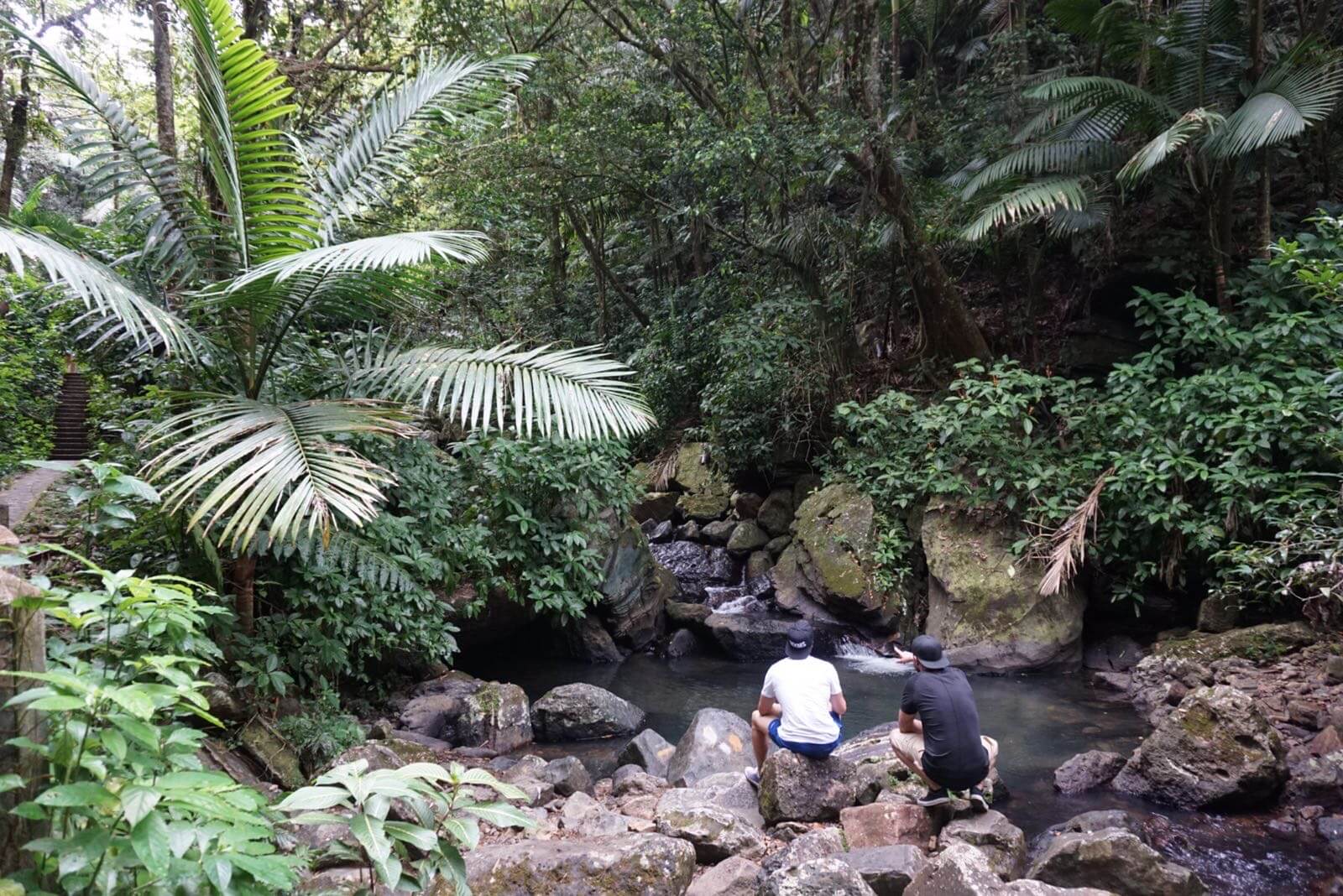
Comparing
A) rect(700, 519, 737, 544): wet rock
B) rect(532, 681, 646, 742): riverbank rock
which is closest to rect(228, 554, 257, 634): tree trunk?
rect(532, 681, 646, 742): riverbank rock

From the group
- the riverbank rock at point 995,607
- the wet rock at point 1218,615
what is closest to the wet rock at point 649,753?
the riverbank rock at point 995,607

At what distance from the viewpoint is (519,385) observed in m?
4.71

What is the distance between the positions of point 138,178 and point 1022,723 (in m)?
8.11

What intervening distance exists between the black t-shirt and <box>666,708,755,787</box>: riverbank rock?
67.5 inches

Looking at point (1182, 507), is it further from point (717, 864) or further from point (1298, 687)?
point (717, 864)

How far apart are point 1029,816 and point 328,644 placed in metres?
4.92

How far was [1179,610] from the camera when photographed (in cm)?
871

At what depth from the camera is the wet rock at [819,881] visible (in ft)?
11.3

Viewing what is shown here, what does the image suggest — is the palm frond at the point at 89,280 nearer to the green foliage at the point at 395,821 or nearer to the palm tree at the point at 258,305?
the palm tree at the point at 258,305

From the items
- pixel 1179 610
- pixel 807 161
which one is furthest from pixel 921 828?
pixel 807 161

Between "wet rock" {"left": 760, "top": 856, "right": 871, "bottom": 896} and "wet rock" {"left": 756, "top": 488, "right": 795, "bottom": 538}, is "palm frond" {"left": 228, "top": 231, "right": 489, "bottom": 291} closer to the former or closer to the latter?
"wet rock" {"left": 760, "top": 856, "right": 871, "bottom": 896}

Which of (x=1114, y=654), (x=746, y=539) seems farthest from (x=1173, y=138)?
(x=746, y=539)

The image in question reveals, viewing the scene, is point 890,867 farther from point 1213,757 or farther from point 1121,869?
point 1213,757

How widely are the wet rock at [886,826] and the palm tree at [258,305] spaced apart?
2628mm
